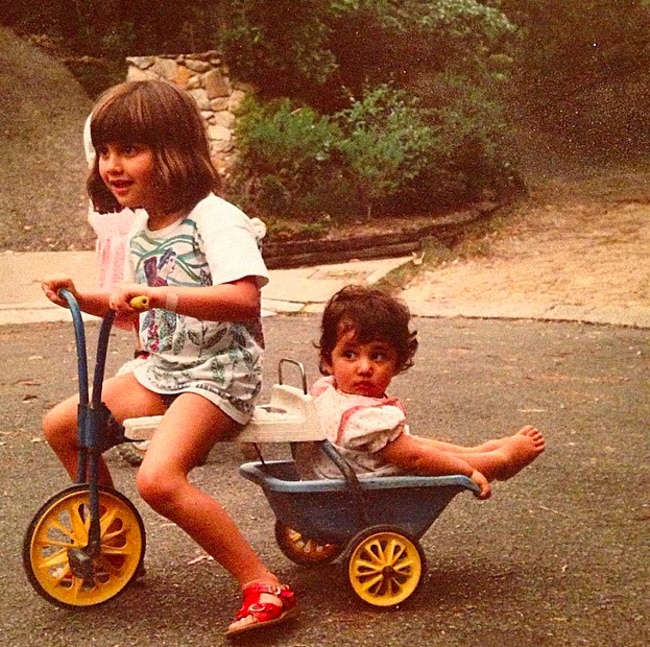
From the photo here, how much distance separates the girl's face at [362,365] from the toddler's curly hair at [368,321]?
0.02m

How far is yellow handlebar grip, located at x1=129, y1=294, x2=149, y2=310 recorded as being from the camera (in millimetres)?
2012

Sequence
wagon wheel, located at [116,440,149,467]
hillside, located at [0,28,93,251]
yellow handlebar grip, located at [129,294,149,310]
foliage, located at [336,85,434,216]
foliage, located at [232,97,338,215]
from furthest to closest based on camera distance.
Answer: hillside, located at [0,28,93,251], foliage, located at [336,85,434,216], foliage, located at [232,97,338,215], wagon wheel, located at [116,440,149,467], yellow handlebar grip, located at [129,294,149,310]

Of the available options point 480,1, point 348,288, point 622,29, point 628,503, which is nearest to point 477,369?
point 628,503

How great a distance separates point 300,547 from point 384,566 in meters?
0.36

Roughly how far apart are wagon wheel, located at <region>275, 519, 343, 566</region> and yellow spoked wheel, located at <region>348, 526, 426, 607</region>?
26 centimetres

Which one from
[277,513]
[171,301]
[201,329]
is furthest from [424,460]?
[171,301]

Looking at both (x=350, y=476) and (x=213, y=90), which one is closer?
(x=350, y=476)

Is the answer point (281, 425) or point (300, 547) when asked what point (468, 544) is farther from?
point (281, 425)

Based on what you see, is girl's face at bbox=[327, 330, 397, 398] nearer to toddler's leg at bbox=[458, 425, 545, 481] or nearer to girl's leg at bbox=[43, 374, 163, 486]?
toddler's leg at bbox=[458, 425, 545, 481]

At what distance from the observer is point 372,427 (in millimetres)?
2359

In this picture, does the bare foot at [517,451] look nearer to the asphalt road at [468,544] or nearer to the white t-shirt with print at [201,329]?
the asphalt road at [468,544]

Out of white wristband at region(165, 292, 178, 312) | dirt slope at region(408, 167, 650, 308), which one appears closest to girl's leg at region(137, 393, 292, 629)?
white wristband at region(165, 292, 178, 312)

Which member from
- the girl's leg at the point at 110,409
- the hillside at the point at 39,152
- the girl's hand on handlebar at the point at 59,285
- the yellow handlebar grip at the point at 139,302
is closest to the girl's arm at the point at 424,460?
the girl's leg at the point at 110,409

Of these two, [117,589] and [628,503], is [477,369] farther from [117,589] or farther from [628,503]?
[117,589]
